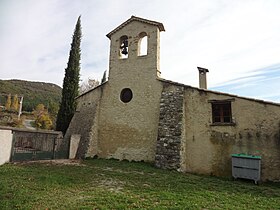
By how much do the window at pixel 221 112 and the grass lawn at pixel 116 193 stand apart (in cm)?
346

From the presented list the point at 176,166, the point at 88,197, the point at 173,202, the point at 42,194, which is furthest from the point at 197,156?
the point at 42,194

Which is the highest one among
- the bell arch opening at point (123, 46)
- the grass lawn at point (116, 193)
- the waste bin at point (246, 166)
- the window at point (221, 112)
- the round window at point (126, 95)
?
the bell arch opening at point (123, 46)

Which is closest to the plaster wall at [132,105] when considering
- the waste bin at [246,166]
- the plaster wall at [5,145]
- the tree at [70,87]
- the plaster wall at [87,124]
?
the plaster wall at [87,124]

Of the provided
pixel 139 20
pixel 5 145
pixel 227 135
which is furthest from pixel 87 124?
pixel 227 135

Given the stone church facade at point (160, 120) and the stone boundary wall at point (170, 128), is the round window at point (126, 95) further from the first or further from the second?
the stone boundary wall at point (170, 128)

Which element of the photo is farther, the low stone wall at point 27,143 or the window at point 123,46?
the window at point 123,46

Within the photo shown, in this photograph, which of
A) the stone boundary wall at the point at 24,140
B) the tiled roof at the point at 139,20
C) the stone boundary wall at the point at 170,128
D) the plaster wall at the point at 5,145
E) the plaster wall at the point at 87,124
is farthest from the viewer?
the tiled roof at the point at 139,20

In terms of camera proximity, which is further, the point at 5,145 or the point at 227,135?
the point at 227,135

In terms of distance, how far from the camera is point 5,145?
9344mm

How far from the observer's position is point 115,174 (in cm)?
794

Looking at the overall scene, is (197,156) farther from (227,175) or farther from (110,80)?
(110,80)

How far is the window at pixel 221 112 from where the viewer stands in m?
9.95

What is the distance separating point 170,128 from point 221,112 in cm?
271

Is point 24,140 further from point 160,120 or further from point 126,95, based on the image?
point 160,120
